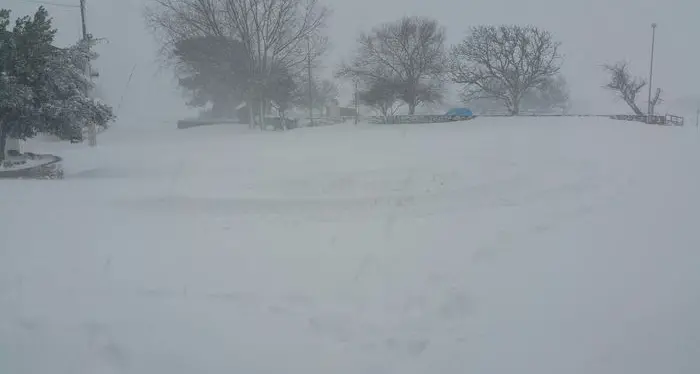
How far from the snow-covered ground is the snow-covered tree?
7.25m

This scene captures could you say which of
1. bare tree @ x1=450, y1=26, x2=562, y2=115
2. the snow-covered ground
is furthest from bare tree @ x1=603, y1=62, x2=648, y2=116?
the snow-covered ground

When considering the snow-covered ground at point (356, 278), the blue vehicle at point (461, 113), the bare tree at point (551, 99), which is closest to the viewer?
the snow-covered ground at point (356, 278)

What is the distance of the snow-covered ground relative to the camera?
4.30 metres

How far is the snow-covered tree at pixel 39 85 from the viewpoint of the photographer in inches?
694

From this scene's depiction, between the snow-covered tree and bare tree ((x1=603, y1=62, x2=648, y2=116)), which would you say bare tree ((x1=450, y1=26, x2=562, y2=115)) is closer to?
bare tree ((x1=603, y1=62, x2=648, y2=116))

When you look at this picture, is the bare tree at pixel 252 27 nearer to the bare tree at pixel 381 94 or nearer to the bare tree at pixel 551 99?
the bare tree at pixel 381 94

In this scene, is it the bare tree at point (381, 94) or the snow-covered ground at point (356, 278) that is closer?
the snow-covered ground at point (356, 278)

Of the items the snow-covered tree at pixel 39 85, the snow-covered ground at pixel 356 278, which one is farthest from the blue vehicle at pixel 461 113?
the snow-covered ground at pixel 356 278

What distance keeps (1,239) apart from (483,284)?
634 centimetres

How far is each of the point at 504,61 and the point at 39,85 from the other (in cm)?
3860

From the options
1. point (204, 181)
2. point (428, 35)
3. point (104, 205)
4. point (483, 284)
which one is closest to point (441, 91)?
point (428, 35)

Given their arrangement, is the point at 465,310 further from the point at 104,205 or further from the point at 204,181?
the point at 204,181

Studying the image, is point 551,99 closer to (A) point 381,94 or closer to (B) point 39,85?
(A) point 381,94

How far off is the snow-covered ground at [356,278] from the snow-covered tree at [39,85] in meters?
7.25
